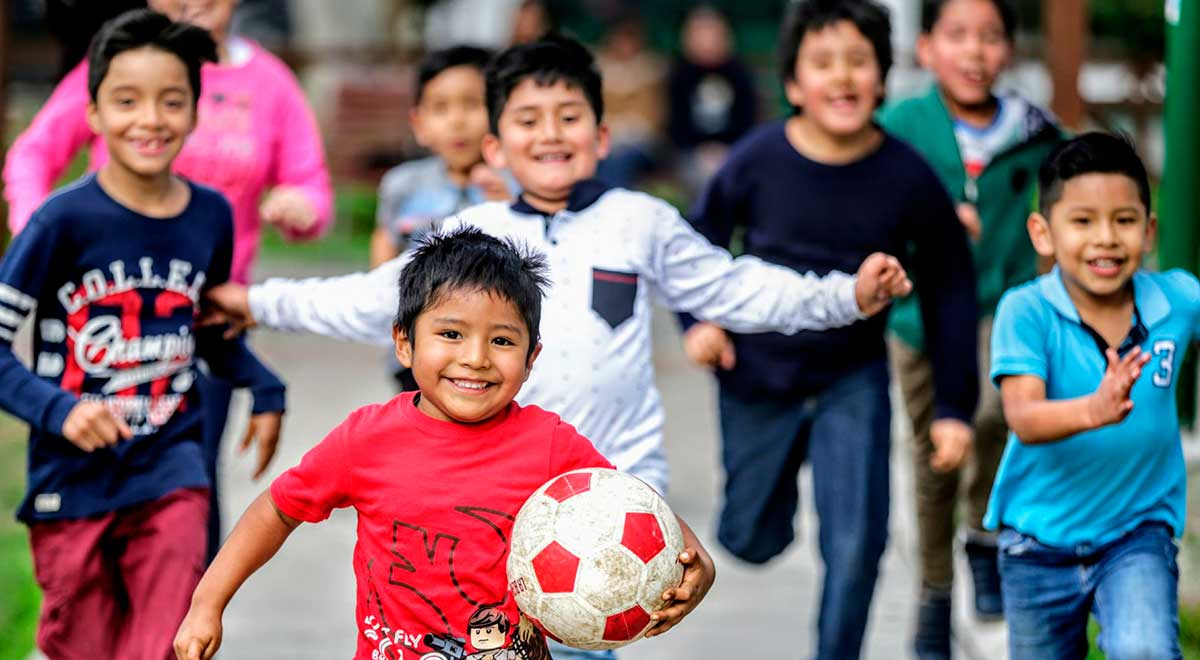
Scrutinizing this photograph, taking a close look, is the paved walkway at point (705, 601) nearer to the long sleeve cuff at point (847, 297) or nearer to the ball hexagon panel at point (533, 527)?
the long sleeve cuff at point (847, 297)

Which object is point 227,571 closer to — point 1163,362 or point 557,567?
point 557,567

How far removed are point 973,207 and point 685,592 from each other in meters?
2.76

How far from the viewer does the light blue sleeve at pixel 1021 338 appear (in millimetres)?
4191

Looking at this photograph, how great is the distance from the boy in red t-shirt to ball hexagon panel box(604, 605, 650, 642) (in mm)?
40

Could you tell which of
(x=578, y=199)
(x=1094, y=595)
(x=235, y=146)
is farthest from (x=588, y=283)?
(x=235, y=146)

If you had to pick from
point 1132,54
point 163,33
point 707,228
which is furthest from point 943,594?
point 1132,54

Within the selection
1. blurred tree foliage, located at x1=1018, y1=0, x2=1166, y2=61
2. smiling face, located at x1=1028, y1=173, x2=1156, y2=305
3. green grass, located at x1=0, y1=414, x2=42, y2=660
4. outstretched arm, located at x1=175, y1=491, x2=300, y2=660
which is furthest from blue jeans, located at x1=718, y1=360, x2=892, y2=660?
blurred tree foliage, located at x1=1018, y1=0, x2=1166, y2=61

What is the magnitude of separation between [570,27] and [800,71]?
16.9m

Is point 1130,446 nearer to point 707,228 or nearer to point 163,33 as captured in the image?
point 707,228

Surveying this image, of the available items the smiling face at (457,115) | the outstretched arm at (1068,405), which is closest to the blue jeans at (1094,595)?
the outstretched arm at (1068,405)

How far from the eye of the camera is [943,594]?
5758mm

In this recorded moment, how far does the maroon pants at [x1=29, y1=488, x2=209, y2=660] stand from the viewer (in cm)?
441

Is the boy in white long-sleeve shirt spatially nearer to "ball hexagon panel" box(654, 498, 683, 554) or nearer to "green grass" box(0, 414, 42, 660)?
"ball hexagon panel" box(654, 498, 683, 554)

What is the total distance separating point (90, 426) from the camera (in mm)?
4160
